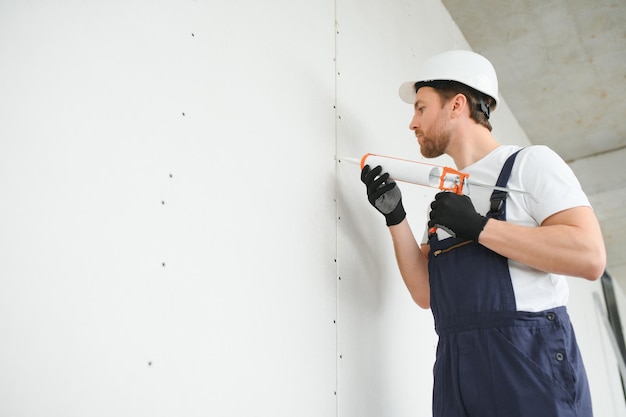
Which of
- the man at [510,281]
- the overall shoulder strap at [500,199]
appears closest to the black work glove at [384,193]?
the man at [510,281]

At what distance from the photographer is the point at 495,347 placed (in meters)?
1.24

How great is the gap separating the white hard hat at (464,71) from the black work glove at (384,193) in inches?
13.3

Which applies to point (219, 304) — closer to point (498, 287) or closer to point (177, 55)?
point (177, 55)

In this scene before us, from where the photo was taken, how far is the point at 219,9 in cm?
127

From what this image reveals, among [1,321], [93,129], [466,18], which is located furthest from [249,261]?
[466,18]

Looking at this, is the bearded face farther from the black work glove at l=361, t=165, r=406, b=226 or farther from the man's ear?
the black work glove at l=361, t=165, r=406, b=226

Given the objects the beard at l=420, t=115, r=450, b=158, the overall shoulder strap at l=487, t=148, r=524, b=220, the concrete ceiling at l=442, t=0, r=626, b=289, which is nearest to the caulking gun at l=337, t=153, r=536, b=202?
the overall shoulder strap at l=487, t=148, r=524, b=220

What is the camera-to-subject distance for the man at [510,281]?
1.19m

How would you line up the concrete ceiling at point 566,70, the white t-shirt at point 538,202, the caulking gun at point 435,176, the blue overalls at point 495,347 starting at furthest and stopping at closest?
1. the concrete ceiling at point 566,70
2. the caulking gun at point 435,176
3. the white t-shirt at point 538,202
4. the blue overalls at point 495,347

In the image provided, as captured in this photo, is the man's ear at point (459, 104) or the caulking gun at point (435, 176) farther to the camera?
the man's ear at point (459, 104)

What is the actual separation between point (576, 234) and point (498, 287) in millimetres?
198

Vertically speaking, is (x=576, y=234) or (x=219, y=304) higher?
(x=576, y=234)

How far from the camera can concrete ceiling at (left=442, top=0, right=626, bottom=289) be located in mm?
3119

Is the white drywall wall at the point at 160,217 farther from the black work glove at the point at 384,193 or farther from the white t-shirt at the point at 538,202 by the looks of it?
the white t-shirt at the point at 538,202
